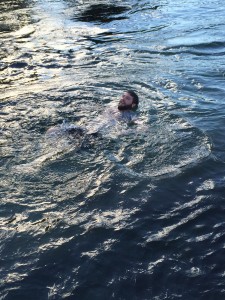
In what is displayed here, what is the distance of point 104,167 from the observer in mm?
6816

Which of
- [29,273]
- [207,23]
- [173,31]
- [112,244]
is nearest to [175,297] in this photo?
[112,244]

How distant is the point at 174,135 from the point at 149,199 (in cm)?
227

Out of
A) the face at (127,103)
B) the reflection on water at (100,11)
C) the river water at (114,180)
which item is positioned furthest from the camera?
the reflection on water at (100,11)

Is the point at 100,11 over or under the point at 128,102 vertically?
over

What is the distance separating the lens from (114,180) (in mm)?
6480

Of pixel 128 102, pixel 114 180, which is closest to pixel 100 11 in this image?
pixel 128 102

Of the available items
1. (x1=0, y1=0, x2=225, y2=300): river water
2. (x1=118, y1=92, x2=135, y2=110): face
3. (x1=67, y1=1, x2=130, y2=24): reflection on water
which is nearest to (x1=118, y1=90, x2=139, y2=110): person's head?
(x1=118, y1=92, x2=135, y2=110): face

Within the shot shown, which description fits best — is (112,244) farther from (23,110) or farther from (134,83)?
(134,83)

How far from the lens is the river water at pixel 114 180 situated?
15.3 ft

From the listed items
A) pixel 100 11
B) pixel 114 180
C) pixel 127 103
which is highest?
pixel 100 11

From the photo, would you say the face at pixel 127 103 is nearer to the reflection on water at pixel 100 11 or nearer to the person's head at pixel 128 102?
the person's head at pixel 128 102

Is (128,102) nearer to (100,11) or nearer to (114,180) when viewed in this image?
(114,180)

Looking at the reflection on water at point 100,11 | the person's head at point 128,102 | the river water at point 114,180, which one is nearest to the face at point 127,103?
the person's head at point 128,102

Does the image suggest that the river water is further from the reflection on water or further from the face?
the reflection on water
